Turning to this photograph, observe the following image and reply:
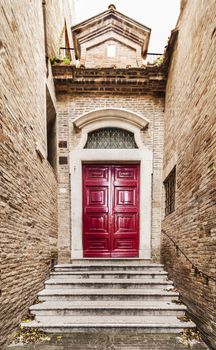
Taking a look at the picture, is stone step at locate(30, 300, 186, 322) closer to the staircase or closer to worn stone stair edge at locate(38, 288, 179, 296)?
the staircase

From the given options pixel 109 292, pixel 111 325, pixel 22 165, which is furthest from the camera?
pixel 109 292

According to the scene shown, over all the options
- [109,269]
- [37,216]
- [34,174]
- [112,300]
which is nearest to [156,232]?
[109,269]

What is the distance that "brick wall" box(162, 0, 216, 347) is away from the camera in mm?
3256

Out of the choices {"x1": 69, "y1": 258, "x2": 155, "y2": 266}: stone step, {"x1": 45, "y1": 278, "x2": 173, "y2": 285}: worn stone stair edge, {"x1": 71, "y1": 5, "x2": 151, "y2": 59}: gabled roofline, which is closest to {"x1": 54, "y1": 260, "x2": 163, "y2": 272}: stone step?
{"x1": 45, "y1": 278, "x2": 173, "y2": 285}: worn stone stair edge

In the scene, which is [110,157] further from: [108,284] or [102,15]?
[102,15]

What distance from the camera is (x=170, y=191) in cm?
589

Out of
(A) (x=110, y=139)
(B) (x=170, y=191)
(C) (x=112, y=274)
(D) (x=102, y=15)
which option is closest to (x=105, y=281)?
(C) (x=112, y=274)

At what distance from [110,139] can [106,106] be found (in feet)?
3.30

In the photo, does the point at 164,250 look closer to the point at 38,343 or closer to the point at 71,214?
the point at 71,214

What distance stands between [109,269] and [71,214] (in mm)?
1905

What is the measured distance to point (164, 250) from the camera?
5.86 m

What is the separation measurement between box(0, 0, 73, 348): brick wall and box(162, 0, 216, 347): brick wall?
9.62ft

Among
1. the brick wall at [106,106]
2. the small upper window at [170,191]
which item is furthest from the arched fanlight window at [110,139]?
the small upper window at [170,191]

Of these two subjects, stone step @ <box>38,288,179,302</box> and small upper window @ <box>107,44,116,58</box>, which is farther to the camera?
small upper window @ <box>107,44,116,58</box>
